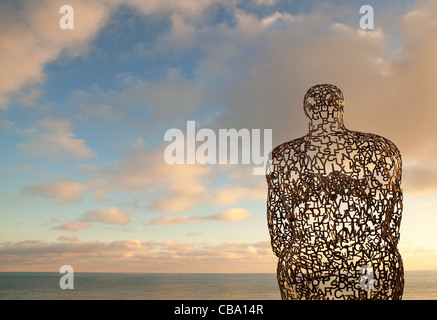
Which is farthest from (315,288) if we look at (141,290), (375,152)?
(141,290)

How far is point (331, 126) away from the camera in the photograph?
449 cm

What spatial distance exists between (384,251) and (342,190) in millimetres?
659

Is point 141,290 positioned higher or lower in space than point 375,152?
lower

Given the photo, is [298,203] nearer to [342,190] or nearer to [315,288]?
[342,190]

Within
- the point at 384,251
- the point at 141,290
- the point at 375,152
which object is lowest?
the point at 141,290
